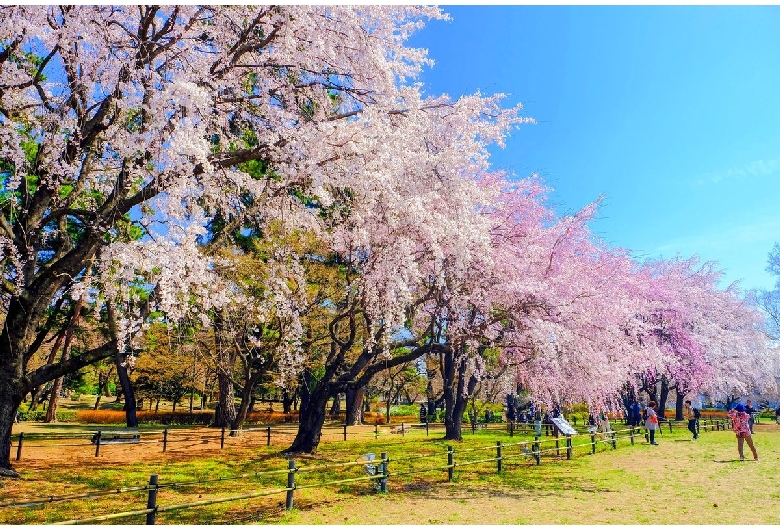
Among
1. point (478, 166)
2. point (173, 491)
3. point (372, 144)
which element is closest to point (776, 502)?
point (478, 166)

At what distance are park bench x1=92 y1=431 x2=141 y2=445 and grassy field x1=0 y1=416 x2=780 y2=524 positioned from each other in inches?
22.9

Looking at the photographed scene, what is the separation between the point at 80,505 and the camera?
905cm

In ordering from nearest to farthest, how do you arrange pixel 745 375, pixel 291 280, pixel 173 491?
pixel 173 491, pixel 291 280, pixel 745 375

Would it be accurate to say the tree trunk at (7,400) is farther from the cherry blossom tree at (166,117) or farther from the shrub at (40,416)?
the shrub at (40,416)

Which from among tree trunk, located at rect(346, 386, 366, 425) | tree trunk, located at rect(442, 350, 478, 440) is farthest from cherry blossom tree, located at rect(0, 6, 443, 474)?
tree trunk, located at rect(346, 386, 366, 425)

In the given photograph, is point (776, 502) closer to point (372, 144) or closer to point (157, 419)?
point (372, 144)

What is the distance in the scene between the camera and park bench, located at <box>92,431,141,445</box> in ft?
55.6

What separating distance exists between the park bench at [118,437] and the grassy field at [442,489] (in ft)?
1.91

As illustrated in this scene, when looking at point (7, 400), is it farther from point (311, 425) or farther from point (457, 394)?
point (457, 394)

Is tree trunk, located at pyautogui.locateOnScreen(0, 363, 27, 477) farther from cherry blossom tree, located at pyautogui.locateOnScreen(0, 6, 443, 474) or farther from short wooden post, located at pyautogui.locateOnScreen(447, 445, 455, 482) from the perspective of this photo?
short wooden post, located at pyautogui.locateOnScreen(447, 445, 455, 482)

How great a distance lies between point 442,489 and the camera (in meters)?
10.5

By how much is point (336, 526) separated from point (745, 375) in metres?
38.0

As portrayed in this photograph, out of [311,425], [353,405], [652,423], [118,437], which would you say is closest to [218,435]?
[118,437]

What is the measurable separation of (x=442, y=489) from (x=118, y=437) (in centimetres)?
1333
